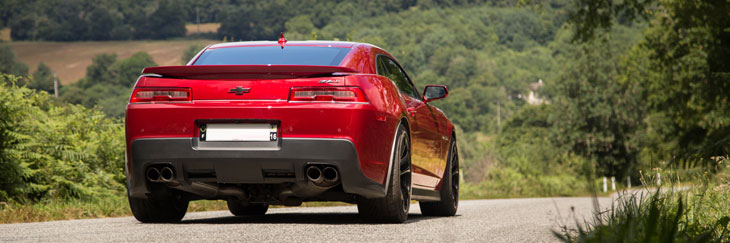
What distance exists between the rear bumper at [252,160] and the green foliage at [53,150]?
6586mm

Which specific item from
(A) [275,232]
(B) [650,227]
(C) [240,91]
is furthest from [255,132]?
(B) [650,227]

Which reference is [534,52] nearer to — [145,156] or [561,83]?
[561,83]

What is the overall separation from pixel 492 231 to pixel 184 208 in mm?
2515

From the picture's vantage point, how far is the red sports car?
586 centimetres

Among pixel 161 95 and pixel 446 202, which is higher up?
pixel 161 95

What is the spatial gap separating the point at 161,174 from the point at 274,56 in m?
1.42

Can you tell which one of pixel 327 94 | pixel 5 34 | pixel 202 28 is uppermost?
pixel 202 28

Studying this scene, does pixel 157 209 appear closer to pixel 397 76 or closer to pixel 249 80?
pixel 249 80

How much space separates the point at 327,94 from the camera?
5973 millimetres

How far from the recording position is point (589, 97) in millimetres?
62469

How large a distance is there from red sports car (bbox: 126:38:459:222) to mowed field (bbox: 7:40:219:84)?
107m

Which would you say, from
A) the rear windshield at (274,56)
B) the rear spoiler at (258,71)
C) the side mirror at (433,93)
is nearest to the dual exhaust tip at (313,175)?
the rear spoiler at (258,71)

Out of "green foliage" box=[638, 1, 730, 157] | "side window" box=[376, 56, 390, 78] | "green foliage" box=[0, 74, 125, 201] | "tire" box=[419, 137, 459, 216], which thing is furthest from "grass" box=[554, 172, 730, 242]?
"green foliage" box=[638, 1, 730, 157]

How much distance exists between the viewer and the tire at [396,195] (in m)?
6.44
